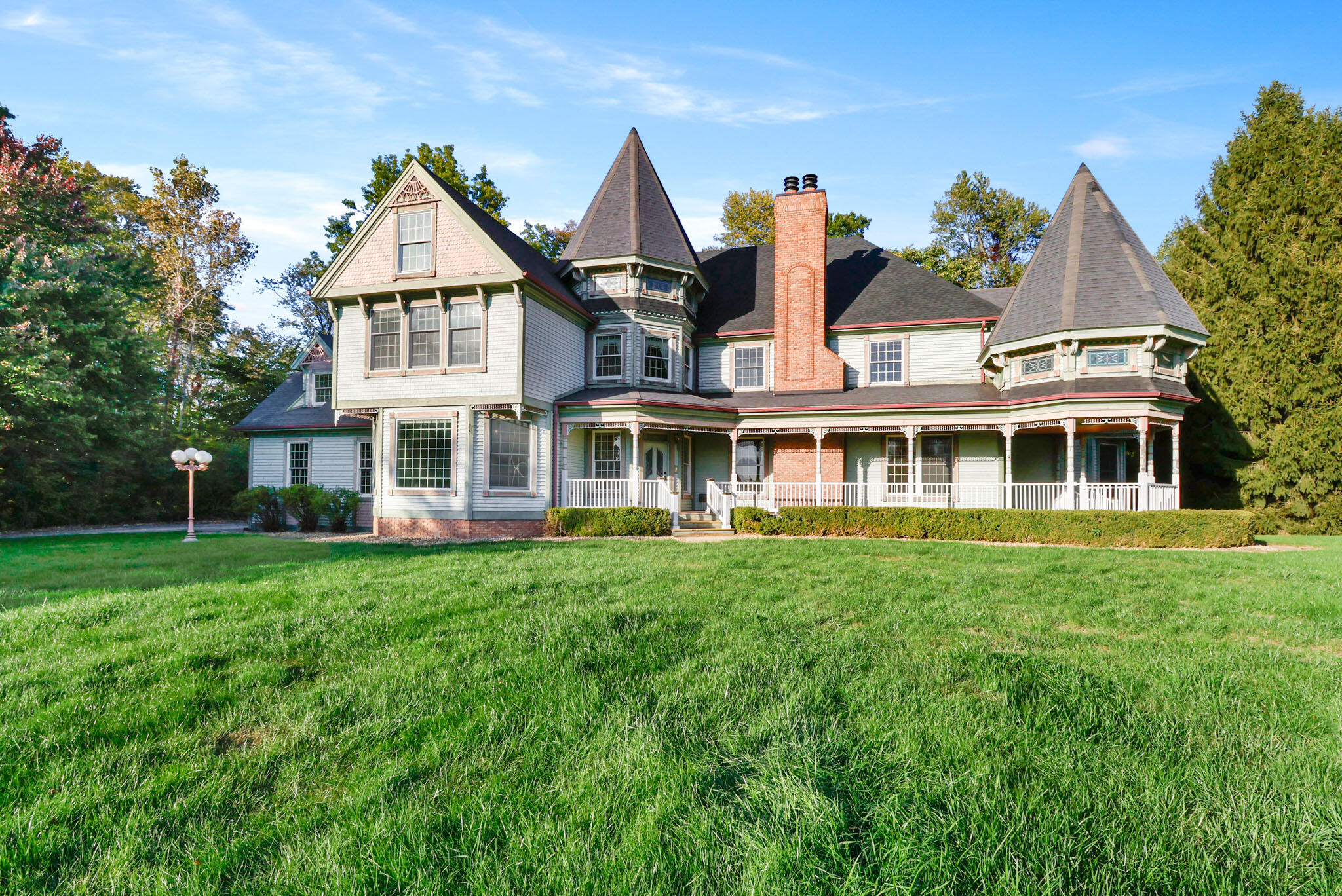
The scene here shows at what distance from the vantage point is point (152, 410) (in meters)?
22.2

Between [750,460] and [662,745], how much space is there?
1817 centimetres

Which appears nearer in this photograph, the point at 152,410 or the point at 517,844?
the point at 517,844

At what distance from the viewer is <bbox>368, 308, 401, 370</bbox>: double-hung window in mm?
17547

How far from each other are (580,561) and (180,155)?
36.1 m

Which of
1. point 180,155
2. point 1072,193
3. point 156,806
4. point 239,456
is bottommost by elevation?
point 156,806

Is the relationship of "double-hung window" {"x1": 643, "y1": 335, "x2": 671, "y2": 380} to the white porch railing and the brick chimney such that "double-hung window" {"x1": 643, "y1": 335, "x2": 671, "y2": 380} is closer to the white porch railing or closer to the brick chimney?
the brick chimney

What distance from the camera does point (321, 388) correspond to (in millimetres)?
22078

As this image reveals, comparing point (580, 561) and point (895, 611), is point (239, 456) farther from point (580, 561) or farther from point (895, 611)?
point (895, 611)

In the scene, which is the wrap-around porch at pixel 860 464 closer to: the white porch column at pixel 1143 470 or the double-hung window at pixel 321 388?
the white porch column at pixel 1143 470

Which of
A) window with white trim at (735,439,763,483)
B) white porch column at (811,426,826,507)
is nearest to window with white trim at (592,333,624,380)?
window with white trim at (735,439,763,483)

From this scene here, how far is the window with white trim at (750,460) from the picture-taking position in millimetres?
20750

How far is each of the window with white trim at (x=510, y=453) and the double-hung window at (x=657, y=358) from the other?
4645 millimetres

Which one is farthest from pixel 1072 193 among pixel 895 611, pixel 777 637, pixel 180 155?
pixel 180 155

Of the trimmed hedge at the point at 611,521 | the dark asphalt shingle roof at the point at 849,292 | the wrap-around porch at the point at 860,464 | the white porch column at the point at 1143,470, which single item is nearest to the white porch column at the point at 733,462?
the wrap-around porch at the point at 860,464
